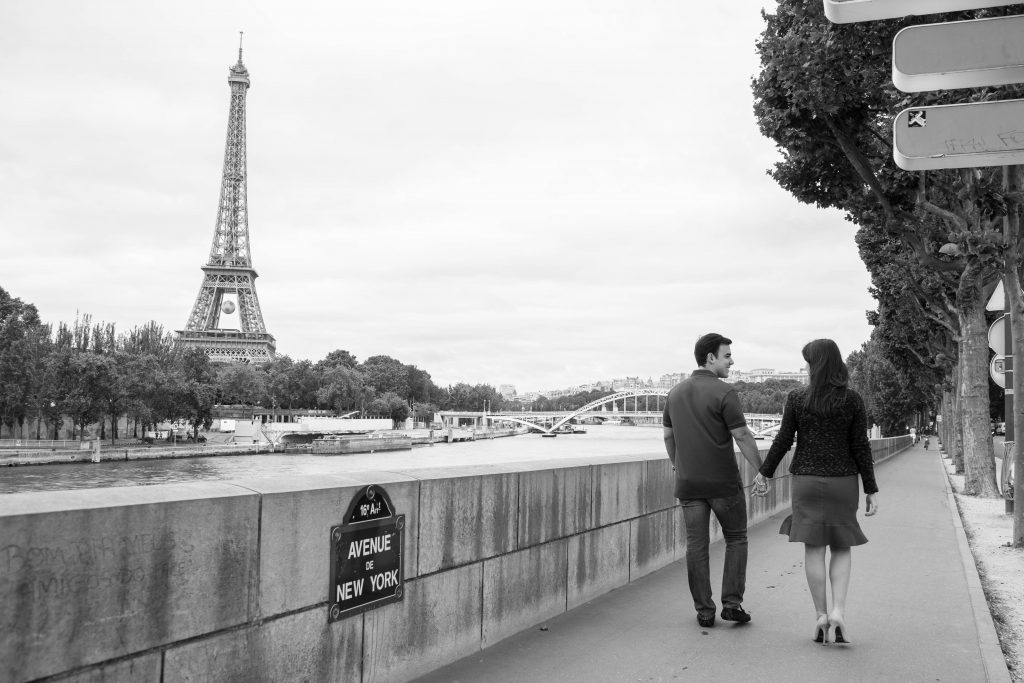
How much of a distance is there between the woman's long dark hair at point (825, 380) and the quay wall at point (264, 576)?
1.88 meters

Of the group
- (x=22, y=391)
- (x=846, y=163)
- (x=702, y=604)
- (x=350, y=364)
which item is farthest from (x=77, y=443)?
(x=350, y=364)

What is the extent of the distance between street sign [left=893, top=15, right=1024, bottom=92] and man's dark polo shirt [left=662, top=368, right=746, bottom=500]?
2218 millimetres

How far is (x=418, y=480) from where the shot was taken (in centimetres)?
476

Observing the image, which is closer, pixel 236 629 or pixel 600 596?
pixel 236 629

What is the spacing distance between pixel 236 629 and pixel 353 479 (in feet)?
3.28

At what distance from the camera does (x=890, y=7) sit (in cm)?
472

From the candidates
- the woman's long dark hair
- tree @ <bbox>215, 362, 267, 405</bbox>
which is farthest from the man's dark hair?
tree @ <bbox>215, 362, 267, 405</bbox>

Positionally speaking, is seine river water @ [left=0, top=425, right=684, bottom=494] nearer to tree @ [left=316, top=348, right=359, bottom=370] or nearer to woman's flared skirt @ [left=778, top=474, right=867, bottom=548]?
woman's flared skirt @ [left=778, top=474, right=867, bottom=548]

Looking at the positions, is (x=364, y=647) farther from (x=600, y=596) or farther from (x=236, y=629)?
(x=600, y=596)

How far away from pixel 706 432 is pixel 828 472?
0.81 m

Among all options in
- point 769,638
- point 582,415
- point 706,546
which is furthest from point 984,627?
point 582,415

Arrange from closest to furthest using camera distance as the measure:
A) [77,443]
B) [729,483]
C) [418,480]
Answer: [418,480], [729,483], [77,443]

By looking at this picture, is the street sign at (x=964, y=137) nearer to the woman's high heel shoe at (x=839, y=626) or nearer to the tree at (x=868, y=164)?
the woman's high heel shoe at (x=839, y=626)

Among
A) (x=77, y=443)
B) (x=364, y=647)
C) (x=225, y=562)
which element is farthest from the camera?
(x=77, y=443)
